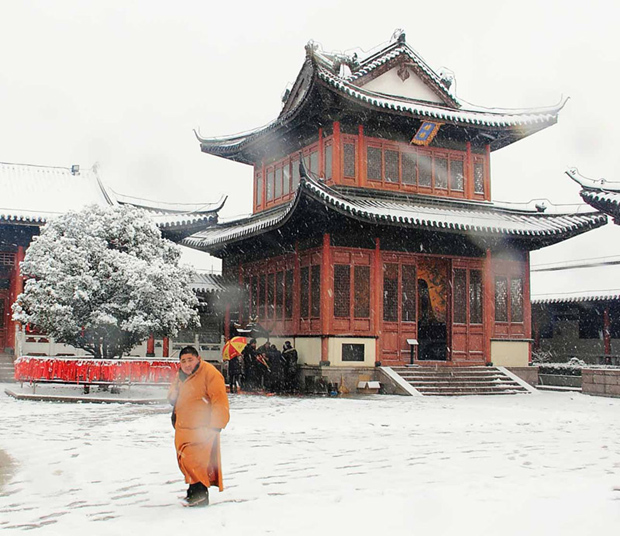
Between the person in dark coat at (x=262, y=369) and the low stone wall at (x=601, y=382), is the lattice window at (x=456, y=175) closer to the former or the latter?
the low stone wall at (x=601, y=382)

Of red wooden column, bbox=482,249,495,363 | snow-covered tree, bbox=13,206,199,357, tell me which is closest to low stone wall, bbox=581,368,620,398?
red wooden column, bbox=482,249,495,363

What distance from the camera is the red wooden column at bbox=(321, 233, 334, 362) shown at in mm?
19531

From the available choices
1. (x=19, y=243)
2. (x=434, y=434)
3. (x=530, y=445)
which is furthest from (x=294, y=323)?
(x=530, y=445)

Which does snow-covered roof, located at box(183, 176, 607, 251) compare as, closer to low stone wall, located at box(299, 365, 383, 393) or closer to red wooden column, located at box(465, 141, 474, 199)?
red wooden column, located at box(465, 141, 474, 199)

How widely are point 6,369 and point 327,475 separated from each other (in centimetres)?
1645

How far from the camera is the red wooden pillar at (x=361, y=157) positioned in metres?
21.2

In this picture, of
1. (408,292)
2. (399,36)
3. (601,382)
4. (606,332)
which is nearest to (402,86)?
(399,36)

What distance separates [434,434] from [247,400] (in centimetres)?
651

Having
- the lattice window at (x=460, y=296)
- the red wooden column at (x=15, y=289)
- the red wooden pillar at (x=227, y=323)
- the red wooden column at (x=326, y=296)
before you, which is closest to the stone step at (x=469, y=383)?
the lattice window at (x=460, y=296)

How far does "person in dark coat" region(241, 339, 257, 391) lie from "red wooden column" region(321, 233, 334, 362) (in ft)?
6.13

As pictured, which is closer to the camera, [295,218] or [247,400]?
[247,400]

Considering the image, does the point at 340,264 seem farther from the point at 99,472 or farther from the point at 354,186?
the point at 99,472

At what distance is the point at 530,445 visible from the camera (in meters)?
10.0

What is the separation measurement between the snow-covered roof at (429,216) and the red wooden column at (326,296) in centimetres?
134
